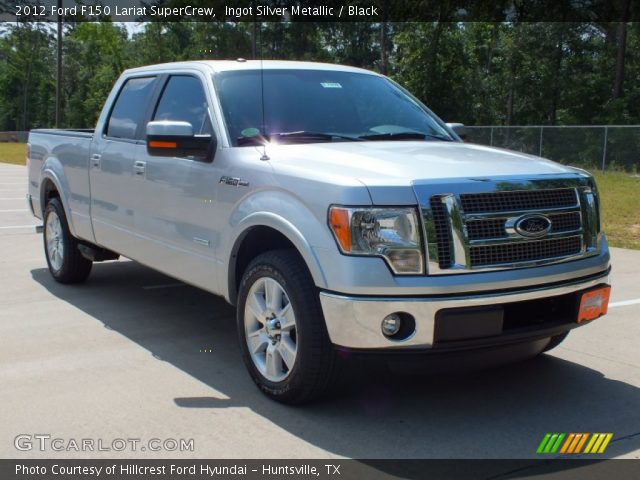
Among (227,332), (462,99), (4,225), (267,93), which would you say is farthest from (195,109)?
(462,99)

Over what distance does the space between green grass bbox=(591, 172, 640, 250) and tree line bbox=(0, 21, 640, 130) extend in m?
11.1

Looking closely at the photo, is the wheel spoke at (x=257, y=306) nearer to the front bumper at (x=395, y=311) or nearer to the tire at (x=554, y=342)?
the front bumper at (x=395, y=311)

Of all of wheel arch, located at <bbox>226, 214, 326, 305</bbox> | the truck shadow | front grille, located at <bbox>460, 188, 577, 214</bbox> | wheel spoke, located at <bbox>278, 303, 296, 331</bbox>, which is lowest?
the truck shadow

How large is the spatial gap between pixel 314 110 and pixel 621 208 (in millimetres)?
11072

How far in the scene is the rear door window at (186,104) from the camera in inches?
213

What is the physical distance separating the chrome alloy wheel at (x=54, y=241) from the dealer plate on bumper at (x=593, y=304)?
5085mm

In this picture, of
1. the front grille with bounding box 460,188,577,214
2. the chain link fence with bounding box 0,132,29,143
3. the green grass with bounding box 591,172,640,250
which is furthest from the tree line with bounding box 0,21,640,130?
the front grille with bounding box 460,188,577,214

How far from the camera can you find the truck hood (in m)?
4.09

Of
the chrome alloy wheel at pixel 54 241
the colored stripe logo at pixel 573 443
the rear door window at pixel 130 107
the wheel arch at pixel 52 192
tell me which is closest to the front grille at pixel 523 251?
the colored stripe logo at pixel 573 443

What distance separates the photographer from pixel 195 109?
5.54m

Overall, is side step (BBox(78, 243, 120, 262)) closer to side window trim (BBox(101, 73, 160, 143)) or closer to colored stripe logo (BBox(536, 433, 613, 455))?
side window trim (BBox(101, 73, 160, 143))

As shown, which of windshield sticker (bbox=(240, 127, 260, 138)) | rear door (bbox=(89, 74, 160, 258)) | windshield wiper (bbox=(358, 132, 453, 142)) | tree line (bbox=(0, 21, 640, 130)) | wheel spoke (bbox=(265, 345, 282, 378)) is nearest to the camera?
wheel spoke (bbox=(265, 345, 282, 378))

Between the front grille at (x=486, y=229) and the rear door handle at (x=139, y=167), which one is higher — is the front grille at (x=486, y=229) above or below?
below

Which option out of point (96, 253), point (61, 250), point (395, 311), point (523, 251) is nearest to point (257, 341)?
point (395, 311)
